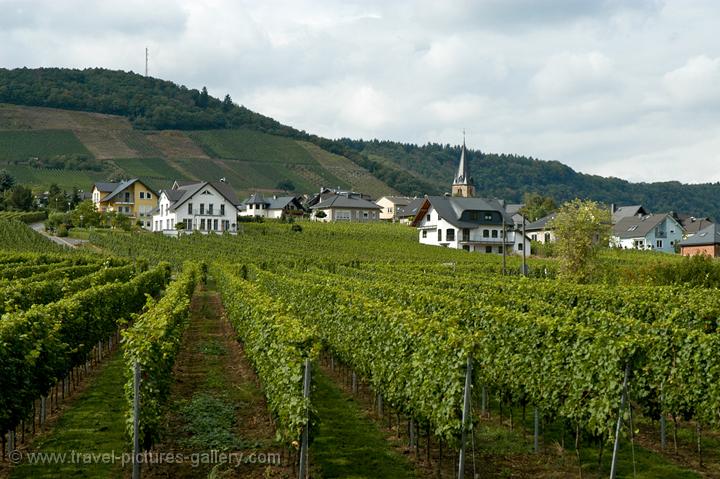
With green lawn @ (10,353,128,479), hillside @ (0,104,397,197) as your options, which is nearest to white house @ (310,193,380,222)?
hillside @ (0,104,397,197)

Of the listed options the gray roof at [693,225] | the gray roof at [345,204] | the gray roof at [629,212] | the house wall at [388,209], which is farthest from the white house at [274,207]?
the gray roof at [693,225]

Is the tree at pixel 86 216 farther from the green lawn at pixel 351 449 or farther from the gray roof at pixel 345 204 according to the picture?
the green lawn at pixel 351 449

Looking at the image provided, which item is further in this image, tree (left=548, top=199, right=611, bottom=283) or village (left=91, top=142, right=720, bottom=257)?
village (left=91, top=142, right=720, bottom=257)

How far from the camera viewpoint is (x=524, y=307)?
73.4 feet

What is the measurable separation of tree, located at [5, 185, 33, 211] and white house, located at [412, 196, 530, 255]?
6214 centimetres

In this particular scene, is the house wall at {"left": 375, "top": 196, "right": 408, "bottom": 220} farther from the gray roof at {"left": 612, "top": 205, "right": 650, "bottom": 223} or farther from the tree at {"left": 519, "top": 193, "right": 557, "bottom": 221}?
the gray roof at {"left": 612, "top": 205, "right": 650, "bottom": 223}

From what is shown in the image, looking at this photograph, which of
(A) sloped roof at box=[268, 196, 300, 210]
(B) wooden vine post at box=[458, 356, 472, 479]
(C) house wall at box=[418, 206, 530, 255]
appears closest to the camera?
(B) wooden vine post at box=[458, 356, 472, 479]

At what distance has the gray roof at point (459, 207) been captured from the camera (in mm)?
87250

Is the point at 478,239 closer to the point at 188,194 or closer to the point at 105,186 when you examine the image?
the point at 188,194

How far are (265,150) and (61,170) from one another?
60.1 metres

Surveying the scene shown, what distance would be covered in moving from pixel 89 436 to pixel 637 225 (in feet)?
342

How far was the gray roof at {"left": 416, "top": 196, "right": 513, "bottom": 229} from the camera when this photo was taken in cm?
8725

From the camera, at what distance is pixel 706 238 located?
7781 centimetres

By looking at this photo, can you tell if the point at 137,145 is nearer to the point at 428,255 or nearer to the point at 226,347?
the point at 428,255
